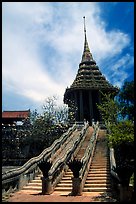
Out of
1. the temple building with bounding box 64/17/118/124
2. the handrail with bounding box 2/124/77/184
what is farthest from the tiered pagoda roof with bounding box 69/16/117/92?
the handrail with bounding box 2/124/77/184

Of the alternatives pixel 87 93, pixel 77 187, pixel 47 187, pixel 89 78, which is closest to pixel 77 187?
pixel 77 187

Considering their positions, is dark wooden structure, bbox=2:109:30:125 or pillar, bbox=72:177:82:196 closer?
pillar, bbox=72:177:82:196

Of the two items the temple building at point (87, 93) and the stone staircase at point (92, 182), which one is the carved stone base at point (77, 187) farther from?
the temple building at point (87, 93)

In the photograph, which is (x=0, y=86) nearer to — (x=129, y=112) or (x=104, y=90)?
(x=129, y=112)

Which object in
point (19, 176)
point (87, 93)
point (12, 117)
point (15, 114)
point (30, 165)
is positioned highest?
point (87, 93)

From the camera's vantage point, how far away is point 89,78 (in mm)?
43219

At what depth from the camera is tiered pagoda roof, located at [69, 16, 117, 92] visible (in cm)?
4034

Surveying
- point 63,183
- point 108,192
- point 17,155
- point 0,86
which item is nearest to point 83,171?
point 63,183

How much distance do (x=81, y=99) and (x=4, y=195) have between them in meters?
29.0

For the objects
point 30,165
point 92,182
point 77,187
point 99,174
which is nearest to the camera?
point 77,187

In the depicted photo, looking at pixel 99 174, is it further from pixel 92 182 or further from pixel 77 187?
pixel 77 187

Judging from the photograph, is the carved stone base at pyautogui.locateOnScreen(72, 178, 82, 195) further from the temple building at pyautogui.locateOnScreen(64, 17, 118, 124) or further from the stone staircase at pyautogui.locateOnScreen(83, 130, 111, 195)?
the temple building at pyautogui.locateOnScreen(64, 17, 118, 124)

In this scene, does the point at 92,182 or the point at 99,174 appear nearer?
the point at 92,182

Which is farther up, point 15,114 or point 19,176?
point 15,114
